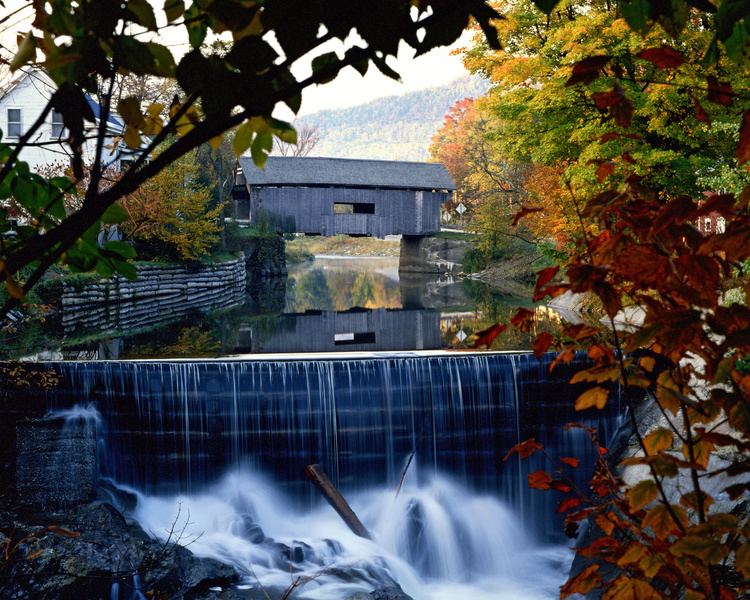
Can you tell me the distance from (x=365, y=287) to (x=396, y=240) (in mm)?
46542

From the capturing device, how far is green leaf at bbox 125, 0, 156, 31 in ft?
3.86

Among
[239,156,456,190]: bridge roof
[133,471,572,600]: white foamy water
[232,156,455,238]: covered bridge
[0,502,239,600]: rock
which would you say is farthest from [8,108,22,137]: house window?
[0,502,239,600]: rock

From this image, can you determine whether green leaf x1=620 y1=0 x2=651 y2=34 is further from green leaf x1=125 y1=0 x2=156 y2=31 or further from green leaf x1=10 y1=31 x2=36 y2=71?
green leaf x1=10 y1=31 x2=36 y2=71

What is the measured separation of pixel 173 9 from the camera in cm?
133

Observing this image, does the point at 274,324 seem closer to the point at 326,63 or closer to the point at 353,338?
the point at 353,338

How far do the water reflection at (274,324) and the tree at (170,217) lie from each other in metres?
1.82

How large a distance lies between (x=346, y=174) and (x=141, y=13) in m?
38.0

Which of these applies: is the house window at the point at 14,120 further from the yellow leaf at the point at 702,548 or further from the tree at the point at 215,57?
the yellow leaf at the point at 702,548

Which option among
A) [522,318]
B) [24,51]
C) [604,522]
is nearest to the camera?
[24,51]

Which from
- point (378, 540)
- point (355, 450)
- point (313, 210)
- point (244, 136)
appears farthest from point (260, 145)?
point (313, 210)

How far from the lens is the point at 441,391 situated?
11320mm

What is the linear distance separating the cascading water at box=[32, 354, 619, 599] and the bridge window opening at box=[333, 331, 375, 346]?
5725 millimetres

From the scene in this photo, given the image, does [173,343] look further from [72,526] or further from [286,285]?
[286,285]

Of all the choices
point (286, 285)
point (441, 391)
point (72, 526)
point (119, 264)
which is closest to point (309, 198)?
point (286, 285)
